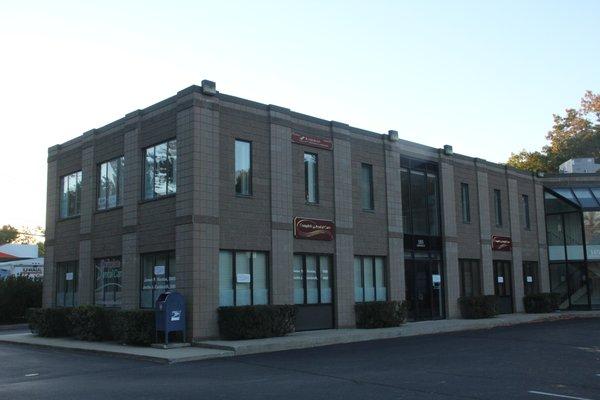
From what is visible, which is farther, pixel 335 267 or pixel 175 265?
pixel 335 267

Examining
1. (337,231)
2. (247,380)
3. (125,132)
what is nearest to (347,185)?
(337,231)

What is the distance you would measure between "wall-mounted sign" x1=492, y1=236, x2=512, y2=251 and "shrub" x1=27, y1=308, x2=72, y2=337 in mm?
19968

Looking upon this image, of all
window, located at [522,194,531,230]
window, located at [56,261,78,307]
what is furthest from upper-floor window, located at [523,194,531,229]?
window, located at [56,261,78,307]

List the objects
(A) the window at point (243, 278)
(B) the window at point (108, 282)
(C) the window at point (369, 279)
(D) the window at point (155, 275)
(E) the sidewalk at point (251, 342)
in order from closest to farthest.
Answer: (E) the sidewalk at point (251, 342), (A) the window at point (243, 278), (D) the window at point (155, 275), (B) the window at point (108, 282), (C) the window at point (369, 279)

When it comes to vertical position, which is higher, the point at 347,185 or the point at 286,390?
the point at 347,185

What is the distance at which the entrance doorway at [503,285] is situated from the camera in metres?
31.1

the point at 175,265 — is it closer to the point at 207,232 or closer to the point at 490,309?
the point at 207,232

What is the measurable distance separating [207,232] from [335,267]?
582 cm

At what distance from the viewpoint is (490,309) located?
2794cm

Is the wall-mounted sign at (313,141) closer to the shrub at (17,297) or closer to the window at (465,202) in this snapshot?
the window at (465,202)

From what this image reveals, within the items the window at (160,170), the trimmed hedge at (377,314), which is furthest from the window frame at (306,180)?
the window at (160,170)

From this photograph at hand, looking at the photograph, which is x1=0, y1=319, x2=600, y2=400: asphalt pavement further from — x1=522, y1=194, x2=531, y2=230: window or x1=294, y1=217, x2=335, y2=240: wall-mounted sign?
x1=522, y1=194, x2=531, y2=230: window

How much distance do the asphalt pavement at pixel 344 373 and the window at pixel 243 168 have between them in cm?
596

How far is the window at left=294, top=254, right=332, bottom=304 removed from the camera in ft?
72.3
